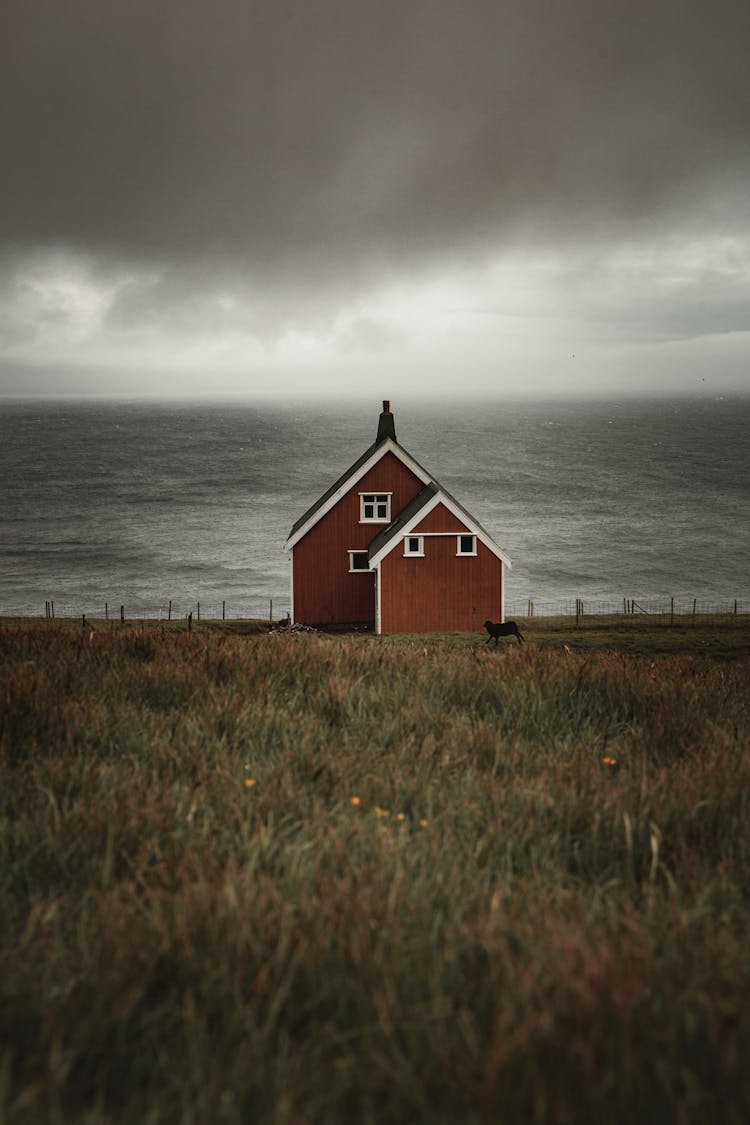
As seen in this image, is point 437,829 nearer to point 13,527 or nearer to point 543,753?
point 543,753

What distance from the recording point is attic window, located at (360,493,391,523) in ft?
131

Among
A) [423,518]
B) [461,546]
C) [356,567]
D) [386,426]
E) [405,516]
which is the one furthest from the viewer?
[386,426]

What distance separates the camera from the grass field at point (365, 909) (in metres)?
1.93

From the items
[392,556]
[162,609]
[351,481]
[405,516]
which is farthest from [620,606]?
[392,556]

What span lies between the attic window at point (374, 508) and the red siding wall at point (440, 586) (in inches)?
140

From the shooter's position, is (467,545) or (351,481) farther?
(351,481)

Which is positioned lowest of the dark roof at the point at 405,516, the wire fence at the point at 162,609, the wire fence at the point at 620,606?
the wire fence at the point at 620,606

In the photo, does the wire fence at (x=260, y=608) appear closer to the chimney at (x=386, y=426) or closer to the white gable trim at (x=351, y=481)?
the white gable trim at (x=351, y=481)

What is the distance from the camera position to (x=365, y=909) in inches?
103

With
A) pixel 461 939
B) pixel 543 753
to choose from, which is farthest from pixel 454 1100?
pixel 543 753

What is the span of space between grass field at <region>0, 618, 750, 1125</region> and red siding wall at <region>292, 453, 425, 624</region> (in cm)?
3394

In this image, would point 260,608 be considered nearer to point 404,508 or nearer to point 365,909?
point 404,508

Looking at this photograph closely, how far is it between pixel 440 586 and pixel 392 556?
2739 mm

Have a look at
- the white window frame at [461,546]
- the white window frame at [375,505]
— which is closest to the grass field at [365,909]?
the white window frame at [461,546]
